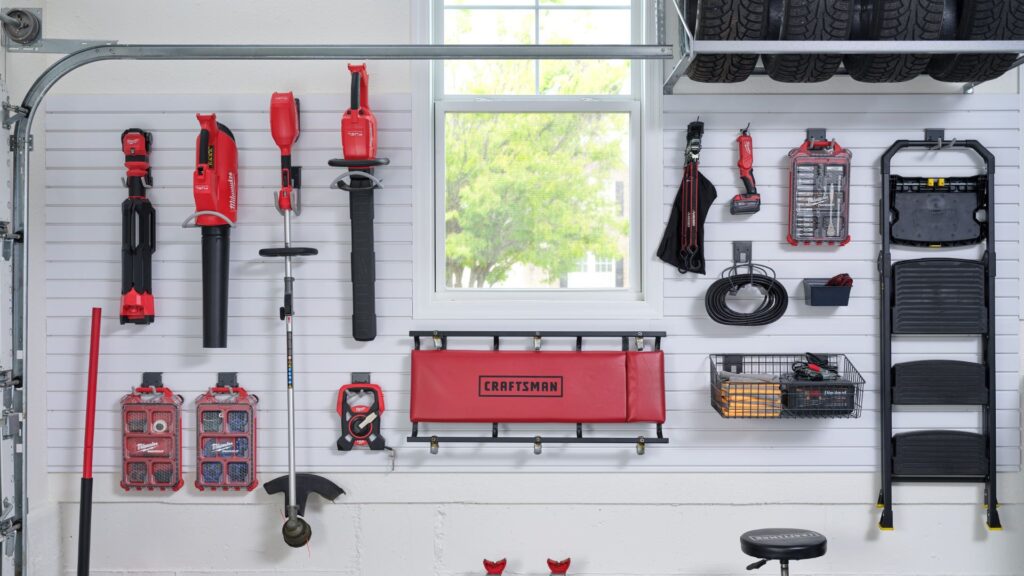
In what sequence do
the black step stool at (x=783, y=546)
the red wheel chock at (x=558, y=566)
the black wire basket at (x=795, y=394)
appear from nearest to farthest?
the black step stool at (x=783, y=546) → the black wire basket at (x=795, y=394) → the red wheel chock at (x=558, y=566)

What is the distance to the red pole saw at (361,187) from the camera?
8.96 feet

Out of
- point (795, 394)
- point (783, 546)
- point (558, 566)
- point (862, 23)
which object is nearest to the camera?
point (783, 546)

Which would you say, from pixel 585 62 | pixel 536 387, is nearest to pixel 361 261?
pixel 536 387

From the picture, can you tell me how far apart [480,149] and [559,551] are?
1942 mm

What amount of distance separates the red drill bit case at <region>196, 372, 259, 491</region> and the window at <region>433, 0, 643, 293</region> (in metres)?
1.06

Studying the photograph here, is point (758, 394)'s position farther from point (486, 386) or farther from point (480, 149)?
point (480, 149)

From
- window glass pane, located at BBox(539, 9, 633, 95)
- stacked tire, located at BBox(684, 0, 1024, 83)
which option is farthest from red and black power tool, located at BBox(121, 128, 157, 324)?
stacked tire, located at BBox(684, 0, 1024, 83)

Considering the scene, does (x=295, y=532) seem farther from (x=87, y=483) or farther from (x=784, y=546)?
(x=784, y=546)

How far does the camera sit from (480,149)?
3.09 meters

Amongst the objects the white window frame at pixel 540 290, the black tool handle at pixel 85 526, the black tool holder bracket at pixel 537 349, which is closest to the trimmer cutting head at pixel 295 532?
the black tool holder bracket at pixel 537 349

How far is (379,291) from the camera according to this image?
296 centimetres

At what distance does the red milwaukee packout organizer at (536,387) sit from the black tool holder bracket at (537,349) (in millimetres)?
70

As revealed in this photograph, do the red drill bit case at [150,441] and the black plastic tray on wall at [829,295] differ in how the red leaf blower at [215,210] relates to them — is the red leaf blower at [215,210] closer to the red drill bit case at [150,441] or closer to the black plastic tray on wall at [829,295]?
the red drill bit case at [150,441]

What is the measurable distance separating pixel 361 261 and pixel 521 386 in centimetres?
91
